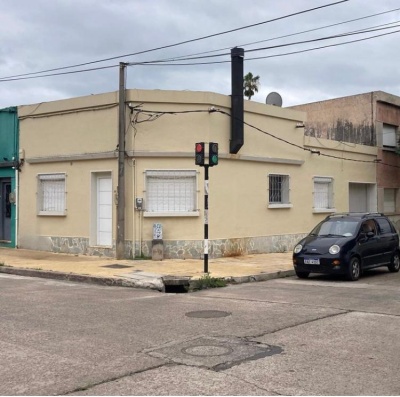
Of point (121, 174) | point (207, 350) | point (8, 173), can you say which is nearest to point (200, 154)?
point (121, 174)

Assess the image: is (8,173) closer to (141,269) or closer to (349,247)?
(141,269)

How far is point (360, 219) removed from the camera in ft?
44.4

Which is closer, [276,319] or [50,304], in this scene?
[276,319]

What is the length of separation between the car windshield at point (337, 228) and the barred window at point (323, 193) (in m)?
6.40

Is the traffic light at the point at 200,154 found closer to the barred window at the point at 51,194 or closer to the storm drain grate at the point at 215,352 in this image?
the barred window at the point at 51,194

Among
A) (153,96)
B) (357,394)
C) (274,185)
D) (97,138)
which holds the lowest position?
(357,394)

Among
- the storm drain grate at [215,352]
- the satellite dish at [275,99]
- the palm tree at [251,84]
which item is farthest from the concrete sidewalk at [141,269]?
the palm tree at [251,84]

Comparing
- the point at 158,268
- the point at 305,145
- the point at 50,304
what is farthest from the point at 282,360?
the point at 305,145

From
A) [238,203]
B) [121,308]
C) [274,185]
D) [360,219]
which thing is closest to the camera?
[121,308]

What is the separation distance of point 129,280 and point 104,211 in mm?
5043

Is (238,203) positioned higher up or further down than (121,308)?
higher up

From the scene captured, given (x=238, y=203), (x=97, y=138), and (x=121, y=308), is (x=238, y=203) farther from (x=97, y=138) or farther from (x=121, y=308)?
(x=121, y=308)

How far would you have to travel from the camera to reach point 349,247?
1259cm

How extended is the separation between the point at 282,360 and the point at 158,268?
830 cm
